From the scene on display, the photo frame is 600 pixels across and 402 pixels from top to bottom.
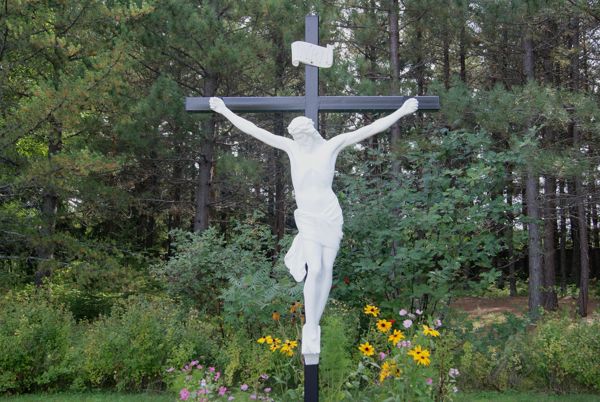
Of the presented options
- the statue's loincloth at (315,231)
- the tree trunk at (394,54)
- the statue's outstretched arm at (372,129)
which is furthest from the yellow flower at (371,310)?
the tree trunk at (394,54)

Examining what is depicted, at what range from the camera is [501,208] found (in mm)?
5648

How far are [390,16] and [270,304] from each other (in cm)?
780

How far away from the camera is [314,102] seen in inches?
157

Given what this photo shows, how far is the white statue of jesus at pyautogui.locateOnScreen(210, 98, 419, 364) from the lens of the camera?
11.5 feet

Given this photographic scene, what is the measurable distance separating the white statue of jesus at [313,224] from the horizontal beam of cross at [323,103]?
47 centimetres

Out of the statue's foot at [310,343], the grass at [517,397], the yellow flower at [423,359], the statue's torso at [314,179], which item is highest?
the statue's torso at [314,179]

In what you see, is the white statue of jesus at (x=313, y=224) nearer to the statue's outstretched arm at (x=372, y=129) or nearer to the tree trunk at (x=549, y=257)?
the statue's outstretched arm at (x=372, y=129)

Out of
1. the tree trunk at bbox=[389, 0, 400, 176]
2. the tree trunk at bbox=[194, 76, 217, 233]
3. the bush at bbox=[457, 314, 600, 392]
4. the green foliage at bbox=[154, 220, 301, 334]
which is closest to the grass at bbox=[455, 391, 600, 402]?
the bush at bbox=[457, 314, 600, 392]

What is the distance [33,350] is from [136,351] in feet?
3.59

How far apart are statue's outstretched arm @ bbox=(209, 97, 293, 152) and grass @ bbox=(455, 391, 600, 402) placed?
3.15 m

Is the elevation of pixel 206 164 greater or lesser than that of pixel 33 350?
greater

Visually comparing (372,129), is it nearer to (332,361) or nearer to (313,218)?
(313,218)

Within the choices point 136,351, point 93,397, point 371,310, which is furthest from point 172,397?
point 371,310

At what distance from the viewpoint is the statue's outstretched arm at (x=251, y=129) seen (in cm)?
385
